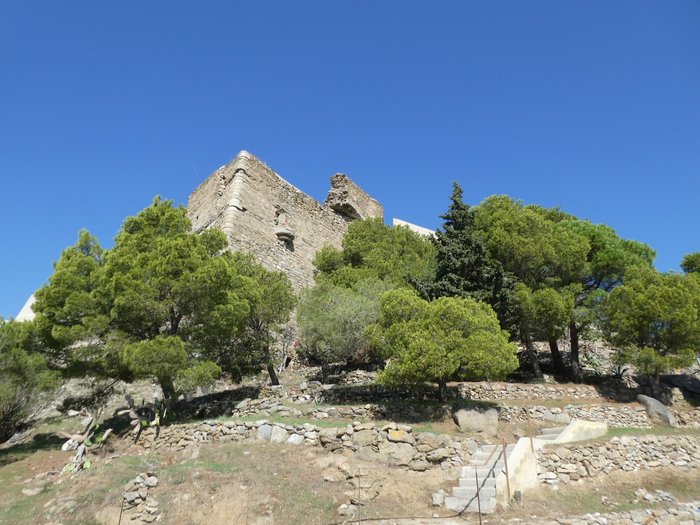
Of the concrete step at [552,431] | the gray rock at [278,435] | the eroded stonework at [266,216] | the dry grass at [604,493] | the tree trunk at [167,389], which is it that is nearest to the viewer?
the dry grass at [604,493]

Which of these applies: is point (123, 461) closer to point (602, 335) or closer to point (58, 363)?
point (58, 363)

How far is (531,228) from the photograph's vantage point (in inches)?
607

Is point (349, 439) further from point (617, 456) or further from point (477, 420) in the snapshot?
point (617, 456)

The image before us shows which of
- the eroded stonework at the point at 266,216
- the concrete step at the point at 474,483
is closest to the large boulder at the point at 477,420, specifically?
the concrete step at the point at 474,483

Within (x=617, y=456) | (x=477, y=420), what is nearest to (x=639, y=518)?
(x=617, y=456)

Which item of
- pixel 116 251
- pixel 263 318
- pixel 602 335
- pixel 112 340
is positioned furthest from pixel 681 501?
pixel 116 251

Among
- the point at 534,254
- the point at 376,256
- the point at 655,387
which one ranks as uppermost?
the point at 376,256

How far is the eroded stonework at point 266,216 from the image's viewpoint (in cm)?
1919

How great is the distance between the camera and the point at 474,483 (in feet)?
24.2

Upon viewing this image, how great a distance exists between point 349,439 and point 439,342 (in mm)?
2825

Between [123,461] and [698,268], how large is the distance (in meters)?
22.7

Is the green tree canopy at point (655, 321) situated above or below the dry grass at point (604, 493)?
above

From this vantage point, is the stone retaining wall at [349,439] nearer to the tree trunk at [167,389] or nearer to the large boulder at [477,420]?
the tree trunk at [167,389]

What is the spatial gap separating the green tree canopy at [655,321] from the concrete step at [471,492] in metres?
8.51
